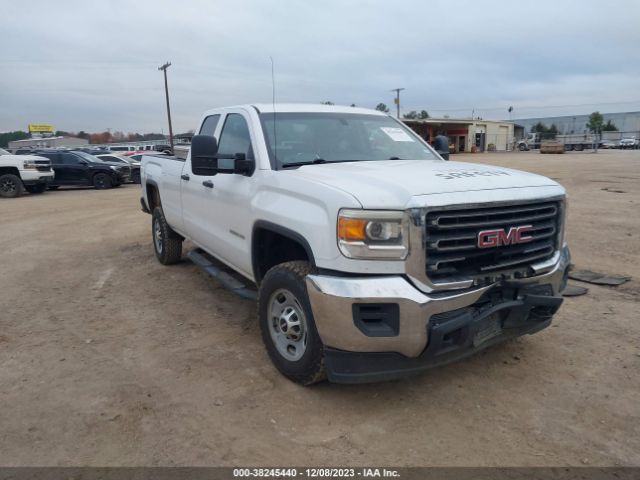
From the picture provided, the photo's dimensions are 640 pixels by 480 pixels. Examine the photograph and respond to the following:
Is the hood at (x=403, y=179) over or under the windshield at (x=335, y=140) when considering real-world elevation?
under

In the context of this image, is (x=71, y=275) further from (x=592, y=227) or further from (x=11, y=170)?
(x=11, y=170)

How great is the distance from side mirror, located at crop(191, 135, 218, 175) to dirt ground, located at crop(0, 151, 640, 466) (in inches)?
58.8

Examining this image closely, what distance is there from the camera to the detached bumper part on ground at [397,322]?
283 centimetres

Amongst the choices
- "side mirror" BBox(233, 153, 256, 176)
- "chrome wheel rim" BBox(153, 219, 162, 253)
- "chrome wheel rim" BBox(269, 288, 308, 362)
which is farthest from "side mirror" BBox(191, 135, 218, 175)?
"chrome wheel rim" BBox(153, 219, 162, 253)

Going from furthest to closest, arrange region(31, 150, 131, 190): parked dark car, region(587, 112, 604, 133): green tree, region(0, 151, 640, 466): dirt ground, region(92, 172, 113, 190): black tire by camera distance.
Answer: region(587, 112, 604, 133): green tree, region(92, 172, 113, 190): black tire, region(31, 150, 131, 190): parked dark car, region(0, 151, 640, 466): dirt ground

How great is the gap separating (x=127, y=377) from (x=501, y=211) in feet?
9.41

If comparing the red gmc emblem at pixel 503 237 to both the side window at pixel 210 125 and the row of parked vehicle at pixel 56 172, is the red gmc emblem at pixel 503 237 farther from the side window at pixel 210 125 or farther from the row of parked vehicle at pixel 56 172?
the row of parked vehicle at pixel 56 172

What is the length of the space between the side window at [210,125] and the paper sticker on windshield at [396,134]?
5.57ft

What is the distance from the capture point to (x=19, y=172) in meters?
17.8

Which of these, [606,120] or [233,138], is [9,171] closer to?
[233,138]

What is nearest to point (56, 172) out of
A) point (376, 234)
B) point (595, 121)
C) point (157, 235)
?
point (157, 235)

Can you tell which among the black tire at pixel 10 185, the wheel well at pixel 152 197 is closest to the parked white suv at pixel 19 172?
the black tire at pixel 10 185

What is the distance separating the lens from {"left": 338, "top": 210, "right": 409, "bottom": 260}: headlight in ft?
9.37

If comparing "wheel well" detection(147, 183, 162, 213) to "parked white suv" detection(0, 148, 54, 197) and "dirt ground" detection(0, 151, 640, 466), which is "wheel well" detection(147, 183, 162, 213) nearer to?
"dirt ground" detection(0, 151, 640, 466)
